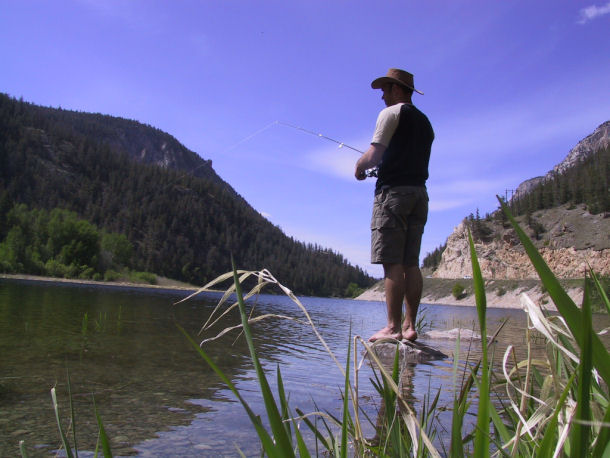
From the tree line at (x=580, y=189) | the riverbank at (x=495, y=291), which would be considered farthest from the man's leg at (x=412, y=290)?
the tree line at (x=580, y=189)

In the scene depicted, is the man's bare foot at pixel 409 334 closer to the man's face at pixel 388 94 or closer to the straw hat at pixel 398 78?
the man's face at pixel 388 94

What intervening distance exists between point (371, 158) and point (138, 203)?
158 metres

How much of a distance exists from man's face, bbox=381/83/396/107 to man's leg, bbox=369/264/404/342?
6.29ft

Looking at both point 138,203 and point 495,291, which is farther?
point 138,203

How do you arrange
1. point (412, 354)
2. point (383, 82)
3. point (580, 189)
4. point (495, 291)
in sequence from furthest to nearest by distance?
point (580, 189)
point (495, 291)
point (412, 354)
point (383, 82)

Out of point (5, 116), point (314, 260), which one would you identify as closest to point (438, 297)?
point (314, 260)

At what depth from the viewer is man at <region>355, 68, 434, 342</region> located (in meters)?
4.76

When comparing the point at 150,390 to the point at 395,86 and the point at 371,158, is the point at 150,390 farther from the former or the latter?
the point at 395,86

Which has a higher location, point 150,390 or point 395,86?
point 395,86

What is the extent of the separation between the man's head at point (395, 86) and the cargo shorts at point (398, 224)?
42.5 inches

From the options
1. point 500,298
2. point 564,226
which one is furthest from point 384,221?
point 564,226

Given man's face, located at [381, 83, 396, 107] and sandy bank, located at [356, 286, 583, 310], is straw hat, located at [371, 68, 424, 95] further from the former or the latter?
sandy bank, located at [356, 286, 583, 310]

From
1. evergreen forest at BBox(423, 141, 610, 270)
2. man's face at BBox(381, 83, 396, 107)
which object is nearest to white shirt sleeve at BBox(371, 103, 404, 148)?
man's face at BBox(381, 83, 396, 107)

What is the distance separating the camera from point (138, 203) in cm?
15200
